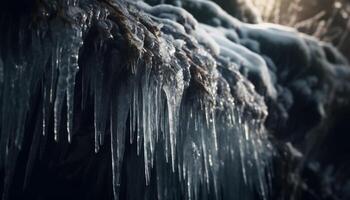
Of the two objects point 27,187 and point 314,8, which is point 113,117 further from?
point 314,8

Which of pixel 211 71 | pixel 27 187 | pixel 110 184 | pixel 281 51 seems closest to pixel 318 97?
pixel 281 51

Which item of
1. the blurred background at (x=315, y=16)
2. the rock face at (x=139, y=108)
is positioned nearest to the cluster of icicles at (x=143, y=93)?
the rock face at (x=139, y=108)

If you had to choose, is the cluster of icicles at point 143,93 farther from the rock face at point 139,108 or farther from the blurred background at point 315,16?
the blurred background at point 315,16

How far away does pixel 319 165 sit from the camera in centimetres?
531

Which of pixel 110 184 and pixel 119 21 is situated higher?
pixel 119 21

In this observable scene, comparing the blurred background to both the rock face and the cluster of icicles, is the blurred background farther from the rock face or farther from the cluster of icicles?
the cluster of icicles

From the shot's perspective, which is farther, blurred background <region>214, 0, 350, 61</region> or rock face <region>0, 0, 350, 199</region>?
blurred background <region>214, 0, 350, 61</region>

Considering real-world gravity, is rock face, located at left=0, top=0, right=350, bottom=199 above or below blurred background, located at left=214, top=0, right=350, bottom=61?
below

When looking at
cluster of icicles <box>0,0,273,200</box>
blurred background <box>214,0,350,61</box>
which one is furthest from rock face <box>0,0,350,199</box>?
blurred background <box>214,0,350,61</box>

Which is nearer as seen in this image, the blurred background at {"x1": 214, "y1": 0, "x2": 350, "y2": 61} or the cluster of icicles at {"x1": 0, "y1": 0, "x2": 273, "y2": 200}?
the cluster of icicles at {"x1": 0, "y1": 0, "x2": 273, "y2": 200}

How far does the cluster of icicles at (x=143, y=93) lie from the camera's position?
2.62 meters

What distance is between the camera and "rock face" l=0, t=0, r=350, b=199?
8.61 ft

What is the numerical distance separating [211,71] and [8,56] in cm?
130

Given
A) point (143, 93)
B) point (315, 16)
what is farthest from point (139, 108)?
point (315, 16)
